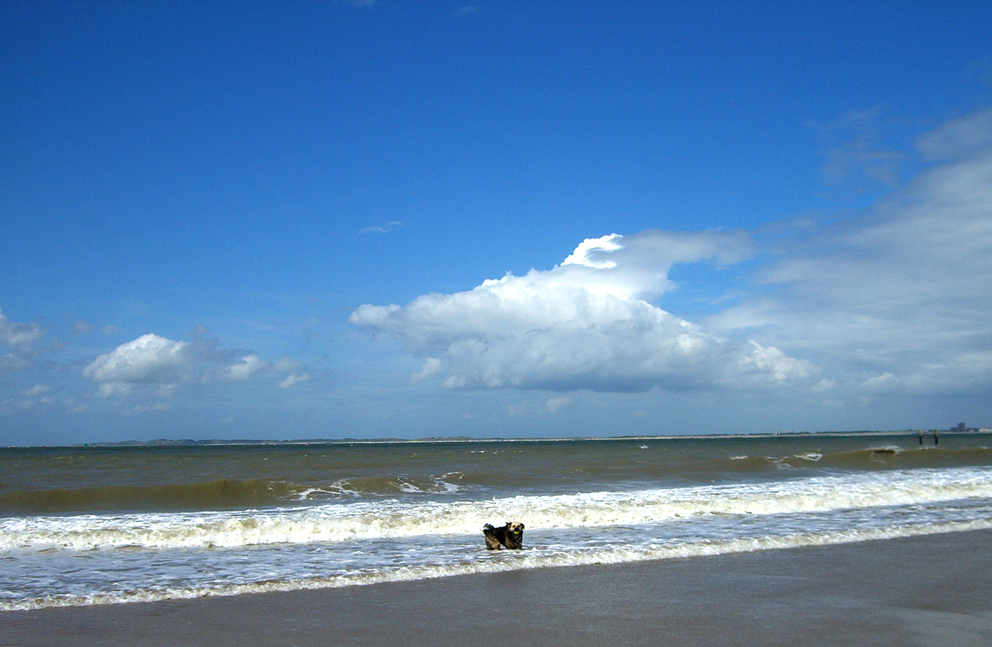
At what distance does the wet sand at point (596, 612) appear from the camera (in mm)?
7547

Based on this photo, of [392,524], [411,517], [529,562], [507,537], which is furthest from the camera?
[411,517]

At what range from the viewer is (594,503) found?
19078 millimetres

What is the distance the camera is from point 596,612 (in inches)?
335

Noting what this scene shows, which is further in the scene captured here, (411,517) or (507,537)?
(411,517)

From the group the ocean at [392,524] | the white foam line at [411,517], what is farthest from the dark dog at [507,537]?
the white foam line at [411,517]

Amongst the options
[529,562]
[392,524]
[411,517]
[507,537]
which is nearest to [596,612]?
[529,562]

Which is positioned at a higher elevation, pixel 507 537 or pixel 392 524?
pixel 507 537

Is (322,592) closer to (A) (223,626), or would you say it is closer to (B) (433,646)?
(A) (223,626)

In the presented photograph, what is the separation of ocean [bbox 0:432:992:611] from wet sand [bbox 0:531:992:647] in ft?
3.31

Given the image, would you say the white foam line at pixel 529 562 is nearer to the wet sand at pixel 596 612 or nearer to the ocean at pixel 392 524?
the ocean at pixel 392 524

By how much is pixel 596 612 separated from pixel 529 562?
346 cm

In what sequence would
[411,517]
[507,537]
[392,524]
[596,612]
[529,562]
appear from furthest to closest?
[411,517] → [392,524] → [507,537] → [529,562] → [596,612]

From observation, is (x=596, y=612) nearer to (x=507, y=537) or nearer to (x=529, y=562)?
(x=529, y=562)

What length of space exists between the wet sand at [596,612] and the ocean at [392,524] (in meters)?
1.01
